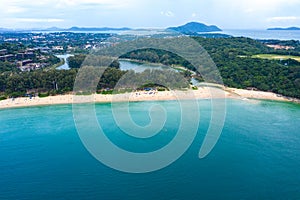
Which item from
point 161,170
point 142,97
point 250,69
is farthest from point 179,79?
point 161,170

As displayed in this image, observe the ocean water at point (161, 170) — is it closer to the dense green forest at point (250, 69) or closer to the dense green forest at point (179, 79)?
the dense green forest at point (179, 79)

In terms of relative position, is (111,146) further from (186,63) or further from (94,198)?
(186,63)

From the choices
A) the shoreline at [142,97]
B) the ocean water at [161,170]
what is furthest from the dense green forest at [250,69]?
the ocean water at [161,170]

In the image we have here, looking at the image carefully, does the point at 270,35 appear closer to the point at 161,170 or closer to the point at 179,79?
the point at 179,79

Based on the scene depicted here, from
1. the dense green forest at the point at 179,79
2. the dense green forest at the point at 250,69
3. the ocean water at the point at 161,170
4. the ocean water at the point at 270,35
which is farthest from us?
the ocean water at the point at 270,35

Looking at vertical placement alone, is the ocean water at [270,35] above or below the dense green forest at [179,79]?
above

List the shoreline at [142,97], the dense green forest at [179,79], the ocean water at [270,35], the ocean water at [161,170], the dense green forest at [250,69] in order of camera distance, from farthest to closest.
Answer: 1. the ocean water at [270,35]
2. the dense green forest at [250,69]
3. the dense green forest at [179,79]
4. the shoreline at [142,97]
5. the ocean water at [161,170]

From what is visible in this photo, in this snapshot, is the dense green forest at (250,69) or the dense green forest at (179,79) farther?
the dense green forest at (250,69)
